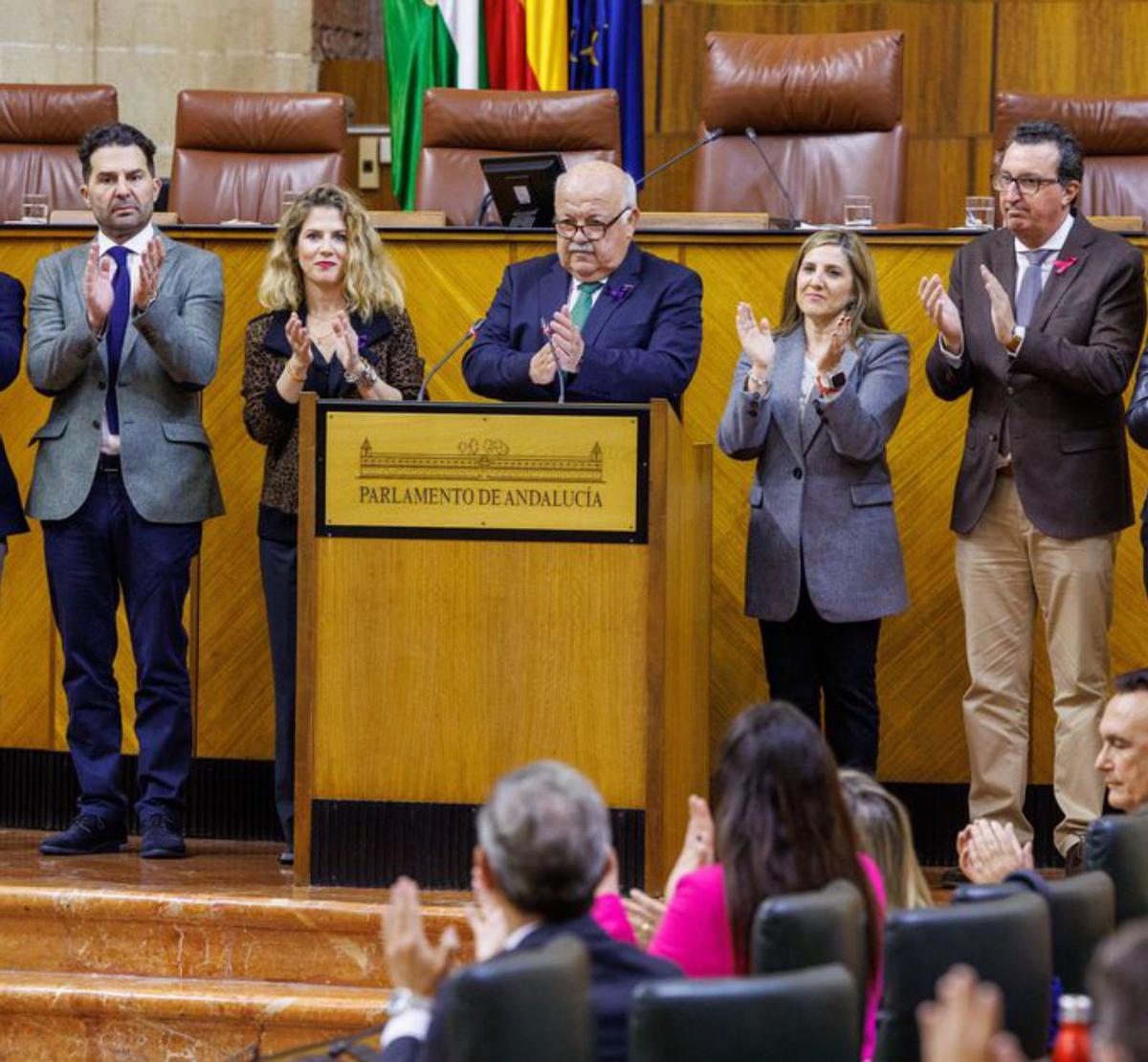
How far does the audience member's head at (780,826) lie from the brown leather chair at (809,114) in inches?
145

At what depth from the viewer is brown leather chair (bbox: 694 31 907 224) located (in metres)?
5.93

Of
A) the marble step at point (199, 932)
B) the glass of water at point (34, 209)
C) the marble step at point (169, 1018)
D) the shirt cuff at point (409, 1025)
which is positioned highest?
the glass of water at point (34, 209)

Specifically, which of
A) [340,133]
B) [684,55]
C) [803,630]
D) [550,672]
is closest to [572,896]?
[550,672]

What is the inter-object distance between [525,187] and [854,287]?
0.97 metres

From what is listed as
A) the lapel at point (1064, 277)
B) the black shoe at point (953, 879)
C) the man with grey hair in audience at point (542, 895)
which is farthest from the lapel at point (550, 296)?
the man with grey hair in audience at point (542, 895)

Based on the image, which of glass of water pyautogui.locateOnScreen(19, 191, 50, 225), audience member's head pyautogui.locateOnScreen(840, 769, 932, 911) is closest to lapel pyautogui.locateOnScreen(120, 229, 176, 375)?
glass of water pyautogui.locateOnScreen(19, 191, 50, 225)

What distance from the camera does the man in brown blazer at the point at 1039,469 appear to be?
13.9 feet

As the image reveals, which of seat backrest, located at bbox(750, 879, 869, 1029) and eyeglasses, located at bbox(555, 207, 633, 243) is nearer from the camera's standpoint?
seat backrest, located at bbox(750, 879, 869, 1029)

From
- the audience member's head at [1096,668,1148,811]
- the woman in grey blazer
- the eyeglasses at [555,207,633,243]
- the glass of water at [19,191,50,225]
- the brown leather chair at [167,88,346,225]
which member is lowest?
the audience member's head at [1096,668,1148,811]

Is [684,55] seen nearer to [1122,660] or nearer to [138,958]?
[1122,660]

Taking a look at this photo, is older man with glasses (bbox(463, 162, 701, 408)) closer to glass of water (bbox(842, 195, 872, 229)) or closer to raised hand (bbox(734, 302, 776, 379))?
raised hand (bbox(734, 302, 776, 379))

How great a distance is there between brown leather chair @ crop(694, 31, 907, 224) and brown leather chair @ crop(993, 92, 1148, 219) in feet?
1.10

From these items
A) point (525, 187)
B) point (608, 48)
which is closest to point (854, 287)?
point (525, 187)

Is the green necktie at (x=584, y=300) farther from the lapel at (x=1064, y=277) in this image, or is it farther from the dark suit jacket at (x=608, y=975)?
the dark suit jacket at (x=608, y=975)
